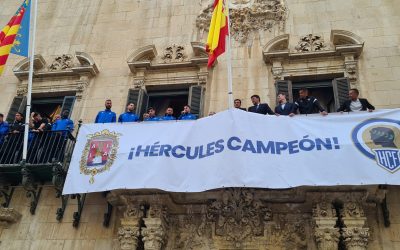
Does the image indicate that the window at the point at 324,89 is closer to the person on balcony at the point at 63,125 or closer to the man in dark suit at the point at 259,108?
the man in dark suit at the point at 259,108

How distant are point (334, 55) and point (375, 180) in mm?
4668

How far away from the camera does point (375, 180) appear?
845cm

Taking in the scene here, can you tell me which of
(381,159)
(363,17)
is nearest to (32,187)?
(381,159)

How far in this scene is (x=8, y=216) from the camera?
1083 centimetres

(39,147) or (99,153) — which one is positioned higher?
(39,147)

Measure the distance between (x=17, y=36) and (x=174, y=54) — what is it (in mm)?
4709

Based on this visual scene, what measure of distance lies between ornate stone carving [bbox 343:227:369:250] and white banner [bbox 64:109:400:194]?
1.07m

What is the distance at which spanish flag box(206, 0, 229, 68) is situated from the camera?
11.4 m

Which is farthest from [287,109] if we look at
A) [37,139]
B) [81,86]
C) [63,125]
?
[37,139]

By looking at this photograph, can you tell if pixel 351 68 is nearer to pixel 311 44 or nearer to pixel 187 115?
pixel 311 44

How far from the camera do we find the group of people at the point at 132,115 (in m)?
11.0

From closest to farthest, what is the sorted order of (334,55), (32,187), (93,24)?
(32,187), (334,55), (93,24)

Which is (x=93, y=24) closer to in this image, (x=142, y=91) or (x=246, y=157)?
(x=142, y=91)

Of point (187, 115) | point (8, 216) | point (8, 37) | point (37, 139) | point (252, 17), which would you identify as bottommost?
point (8, 216)
